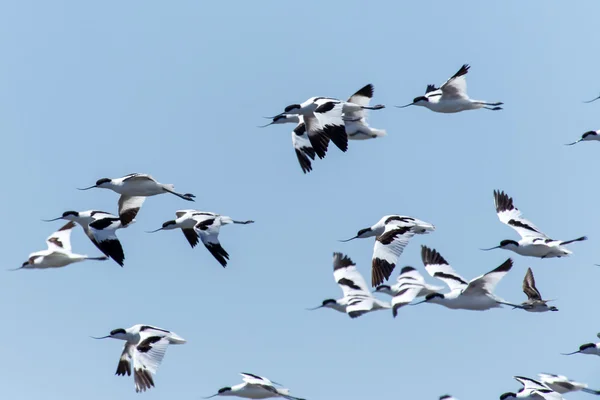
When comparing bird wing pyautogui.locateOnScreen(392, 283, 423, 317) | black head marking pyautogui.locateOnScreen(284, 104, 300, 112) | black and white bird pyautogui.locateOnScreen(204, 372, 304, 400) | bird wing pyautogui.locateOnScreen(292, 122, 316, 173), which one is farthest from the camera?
bird wing pyautogui.locateOnScreen(292, 122, 316, 173)

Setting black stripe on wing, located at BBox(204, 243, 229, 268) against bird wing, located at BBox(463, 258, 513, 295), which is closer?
bird wing, located at BBox(463, 258, 513, 295)

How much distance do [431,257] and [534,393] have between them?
4425 mm

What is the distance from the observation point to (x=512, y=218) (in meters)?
25.8

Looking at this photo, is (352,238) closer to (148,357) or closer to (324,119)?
(324,119)

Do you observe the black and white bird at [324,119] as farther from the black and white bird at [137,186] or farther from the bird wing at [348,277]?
the bird wing at [348,277]

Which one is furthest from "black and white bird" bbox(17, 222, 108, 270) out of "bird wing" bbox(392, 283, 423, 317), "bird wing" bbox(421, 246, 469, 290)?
"bird wing" bbox(421, 246, 469, 290)

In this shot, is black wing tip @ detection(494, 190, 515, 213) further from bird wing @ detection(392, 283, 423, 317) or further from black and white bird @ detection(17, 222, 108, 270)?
black and white bird @ detection(17, 222, 108, 270)

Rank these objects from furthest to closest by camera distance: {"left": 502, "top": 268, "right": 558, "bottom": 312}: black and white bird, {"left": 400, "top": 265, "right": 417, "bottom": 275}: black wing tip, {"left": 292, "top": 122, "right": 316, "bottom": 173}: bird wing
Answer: {"left": 400, "top": 265, "right": 417, "bottom": 275}: black wing tip, {"left": 292, "top": 122, "right": 316, "bottom": 173}: bird wing, {"left": 502, "top": 268, "right": 558, "bottom": 312}: black and white bird

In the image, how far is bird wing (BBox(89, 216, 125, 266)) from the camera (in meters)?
23.8

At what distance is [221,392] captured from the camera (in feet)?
72.4

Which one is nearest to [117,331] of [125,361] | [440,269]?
[125,361]

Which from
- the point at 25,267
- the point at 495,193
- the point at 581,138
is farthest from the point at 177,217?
the point at 581,138

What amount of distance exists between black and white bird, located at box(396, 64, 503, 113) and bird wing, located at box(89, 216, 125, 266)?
6.35 metres

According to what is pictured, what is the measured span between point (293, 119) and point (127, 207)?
4052 millimetres
